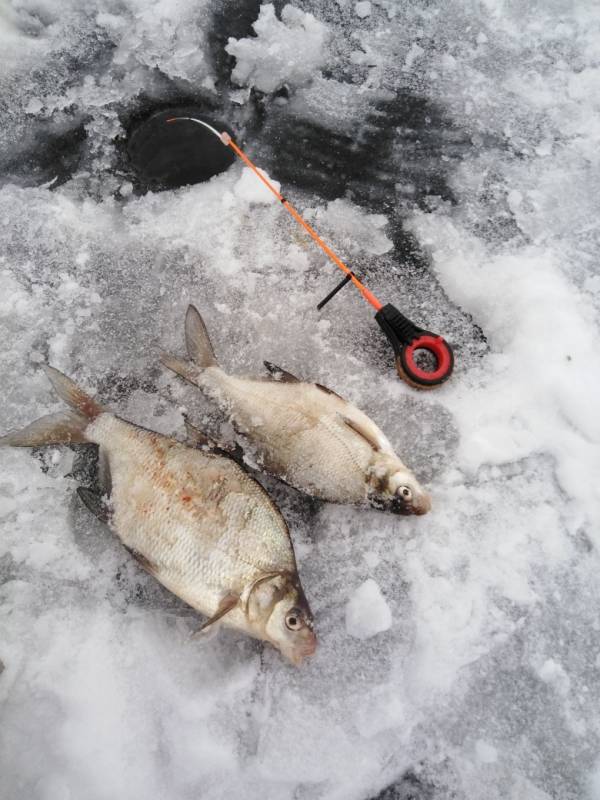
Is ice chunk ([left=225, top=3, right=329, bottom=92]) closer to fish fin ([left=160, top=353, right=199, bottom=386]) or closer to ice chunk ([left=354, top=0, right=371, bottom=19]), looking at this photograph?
ice chunk ([left=354, top=0, right=371, bottom=19])

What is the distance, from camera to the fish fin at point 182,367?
269cm

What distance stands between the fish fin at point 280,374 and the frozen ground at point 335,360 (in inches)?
8.9

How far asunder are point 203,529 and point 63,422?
0.90 m

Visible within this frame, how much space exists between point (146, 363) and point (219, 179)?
3.85 ft

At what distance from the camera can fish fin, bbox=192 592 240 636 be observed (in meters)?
2.28

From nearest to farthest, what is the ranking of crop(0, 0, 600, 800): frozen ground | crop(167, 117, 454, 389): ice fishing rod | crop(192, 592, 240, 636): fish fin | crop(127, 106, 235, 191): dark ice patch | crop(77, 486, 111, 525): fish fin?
crop(192, 592, 240, 636): fish fin → crop(0, 0, 600, 800): frozen ground → crop(77, 486, 111, 525): fish fin → crop(167, 117, 454, 389): ice fishing rod → crop(127, 106, 235, 191): dark ice patch

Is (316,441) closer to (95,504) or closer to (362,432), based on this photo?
(362,432)

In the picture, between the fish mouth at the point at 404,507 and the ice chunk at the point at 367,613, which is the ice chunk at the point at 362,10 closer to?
the fish mouth at the point at 404,507

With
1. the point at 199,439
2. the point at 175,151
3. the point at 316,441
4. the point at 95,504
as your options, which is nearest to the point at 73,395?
the point at 95,504

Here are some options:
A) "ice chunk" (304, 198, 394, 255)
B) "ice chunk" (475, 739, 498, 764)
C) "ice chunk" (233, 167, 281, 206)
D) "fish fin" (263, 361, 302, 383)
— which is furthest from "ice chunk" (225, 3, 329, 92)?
"ice chunk" (475, 739, 498, 764)

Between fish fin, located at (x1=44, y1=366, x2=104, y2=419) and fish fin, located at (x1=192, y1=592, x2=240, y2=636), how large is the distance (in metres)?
1.08

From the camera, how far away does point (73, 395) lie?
2.66 m

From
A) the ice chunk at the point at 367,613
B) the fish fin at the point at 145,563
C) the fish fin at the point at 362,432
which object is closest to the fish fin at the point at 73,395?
the fish fin at the point at 145,563

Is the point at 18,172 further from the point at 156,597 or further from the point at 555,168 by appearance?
the point at 555,168
